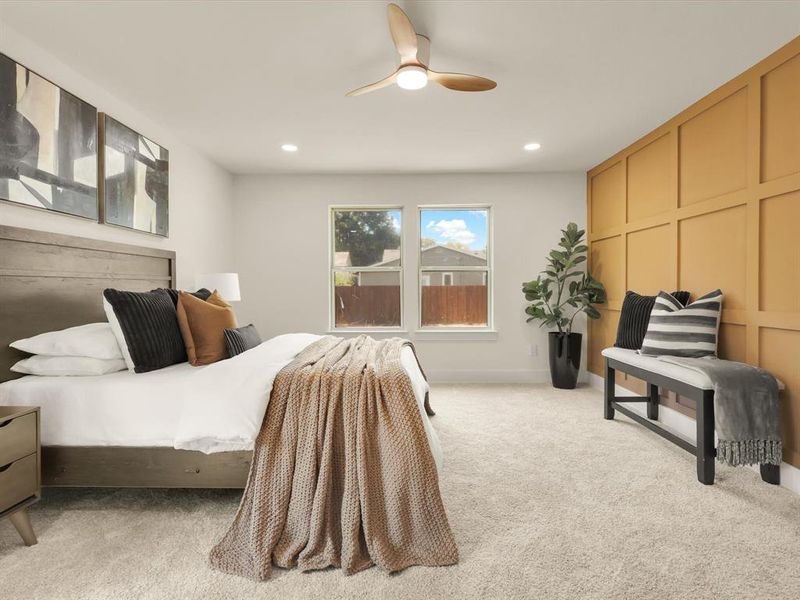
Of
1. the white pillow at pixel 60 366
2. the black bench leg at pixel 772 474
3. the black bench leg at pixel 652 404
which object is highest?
the white pillow at pixel 60 366

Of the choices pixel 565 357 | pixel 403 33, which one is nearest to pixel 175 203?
pixel 403 33

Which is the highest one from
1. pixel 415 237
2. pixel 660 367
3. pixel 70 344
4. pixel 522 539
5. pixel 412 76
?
pixel 412 76

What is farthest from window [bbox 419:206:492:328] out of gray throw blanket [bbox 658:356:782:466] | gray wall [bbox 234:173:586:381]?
gray throw blanket [bbox 658:356:782:466]

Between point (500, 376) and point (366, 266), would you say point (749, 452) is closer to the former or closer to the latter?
point (500, 376)

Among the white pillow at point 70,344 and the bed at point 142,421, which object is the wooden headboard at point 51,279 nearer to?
the bed at point 142,421

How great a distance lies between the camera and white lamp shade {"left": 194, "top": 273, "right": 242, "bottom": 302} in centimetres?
380

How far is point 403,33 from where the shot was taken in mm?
2025

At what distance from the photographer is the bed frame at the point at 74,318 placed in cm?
200

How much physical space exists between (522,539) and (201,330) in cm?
209

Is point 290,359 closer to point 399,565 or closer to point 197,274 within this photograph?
point 399,565

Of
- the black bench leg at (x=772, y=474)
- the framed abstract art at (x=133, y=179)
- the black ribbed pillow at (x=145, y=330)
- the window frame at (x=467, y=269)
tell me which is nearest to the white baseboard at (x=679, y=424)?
the black bench leg at (x=772, y=474)

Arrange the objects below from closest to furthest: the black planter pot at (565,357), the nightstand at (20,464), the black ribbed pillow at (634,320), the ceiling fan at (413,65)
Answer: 1. the nightstand at (20,464)
2. the ceiling fan at (413,65)
3. the black ribbed pillow at (634,320)
4. the black planter pot at (565,357)

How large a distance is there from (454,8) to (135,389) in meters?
2.45

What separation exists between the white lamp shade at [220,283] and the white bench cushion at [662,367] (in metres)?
3.36
